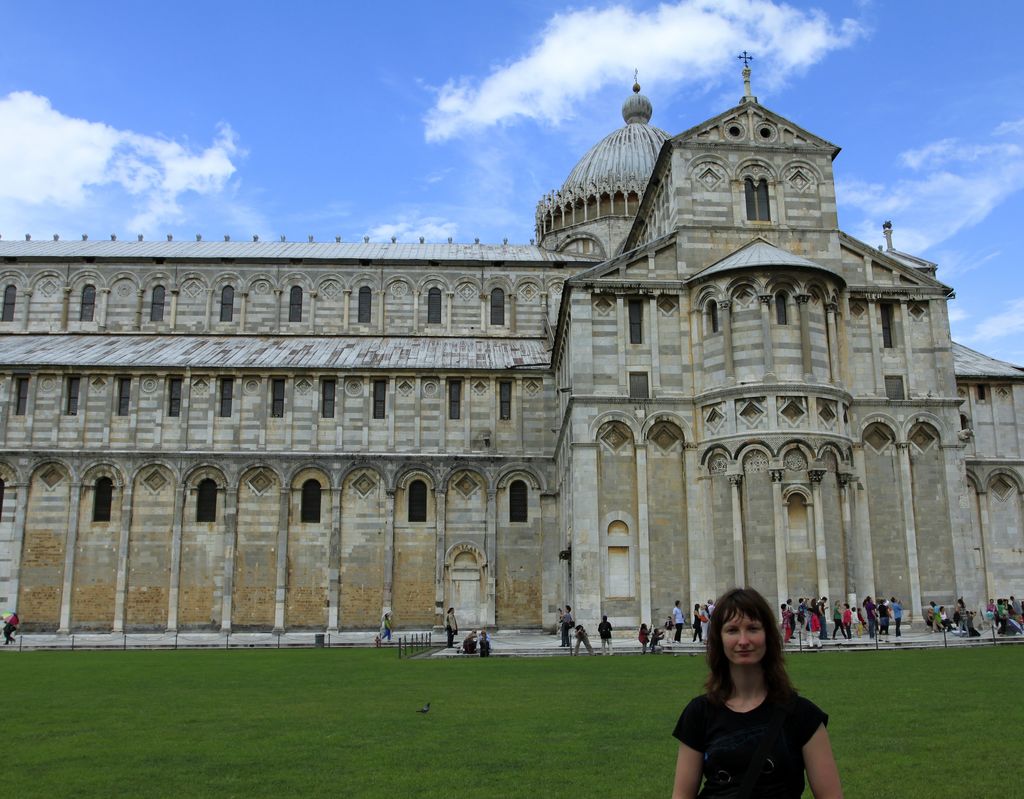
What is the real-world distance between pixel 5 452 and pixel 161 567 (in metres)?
8.60

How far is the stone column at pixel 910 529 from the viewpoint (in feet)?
109

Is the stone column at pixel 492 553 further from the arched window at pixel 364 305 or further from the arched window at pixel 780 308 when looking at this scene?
the arched window at pixel 780 308

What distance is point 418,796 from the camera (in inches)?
351

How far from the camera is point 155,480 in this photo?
42.9 metres

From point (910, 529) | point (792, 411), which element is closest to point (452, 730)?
point (792, 411)

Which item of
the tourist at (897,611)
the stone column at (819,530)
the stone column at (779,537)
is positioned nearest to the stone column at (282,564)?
the stone column at (779,537)

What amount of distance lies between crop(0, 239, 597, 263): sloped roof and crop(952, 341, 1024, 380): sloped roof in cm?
1947

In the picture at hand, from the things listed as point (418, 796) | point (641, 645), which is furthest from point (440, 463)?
point (418, 796)

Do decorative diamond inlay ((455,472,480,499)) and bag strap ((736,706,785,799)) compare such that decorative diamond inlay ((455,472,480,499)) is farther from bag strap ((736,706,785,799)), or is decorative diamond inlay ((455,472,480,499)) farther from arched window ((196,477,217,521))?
bag strap ((736,706,785,799))

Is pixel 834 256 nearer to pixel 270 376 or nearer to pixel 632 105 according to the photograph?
pixel 270 376

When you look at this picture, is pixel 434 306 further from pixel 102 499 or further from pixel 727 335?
pixel 727 335

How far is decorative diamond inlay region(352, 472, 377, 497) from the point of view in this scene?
43.0 metres

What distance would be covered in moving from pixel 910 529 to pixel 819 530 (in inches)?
182

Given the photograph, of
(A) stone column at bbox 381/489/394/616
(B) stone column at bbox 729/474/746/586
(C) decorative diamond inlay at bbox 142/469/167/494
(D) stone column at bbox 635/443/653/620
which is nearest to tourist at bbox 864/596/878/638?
(B) stone column at bbox 729/474/746/586
